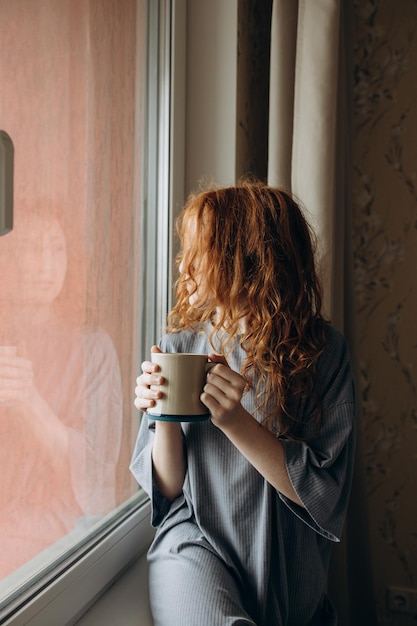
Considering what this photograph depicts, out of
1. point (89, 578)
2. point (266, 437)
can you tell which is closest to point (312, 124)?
point (266, 437)

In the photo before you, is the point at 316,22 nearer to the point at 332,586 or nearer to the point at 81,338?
the point at 81,338

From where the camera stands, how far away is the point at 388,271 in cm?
200

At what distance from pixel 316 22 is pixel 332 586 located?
4.50 ft

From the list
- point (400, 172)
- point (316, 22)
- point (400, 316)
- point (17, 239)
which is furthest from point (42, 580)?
point (400, 172)

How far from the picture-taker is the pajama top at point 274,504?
1.01 meters

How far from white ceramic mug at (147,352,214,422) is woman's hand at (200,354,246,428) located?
0.7 inches

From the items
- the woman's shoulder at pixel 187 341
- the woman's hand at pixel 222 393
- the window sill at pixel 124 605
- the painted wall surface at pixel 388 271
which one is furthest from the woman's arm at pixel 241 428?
the painted wall surface at pixel 388 271

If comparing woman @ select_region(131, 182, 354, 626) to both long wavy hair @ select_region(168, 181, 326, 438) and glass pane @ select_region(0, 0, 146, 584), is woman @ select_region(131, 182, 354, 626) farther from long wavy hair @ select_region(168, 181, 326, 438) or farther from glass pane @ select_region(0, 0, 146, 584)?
glass pane @ select_region(0, 0, 146, 584)

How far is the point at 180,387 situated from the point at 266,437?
0.18 metres

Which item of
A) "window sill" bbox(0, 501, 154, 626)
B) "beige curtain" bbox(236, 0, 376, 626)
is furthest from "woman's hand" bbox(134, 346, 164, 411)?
"beige curtain" bbox(236, 0, 376, 626)

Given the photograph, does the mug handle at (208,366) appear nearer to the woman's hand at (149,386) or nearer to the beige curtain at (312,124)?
the woman's hand at (149,386)

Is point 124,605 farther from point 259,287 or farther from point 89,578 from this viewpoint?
point 259,287

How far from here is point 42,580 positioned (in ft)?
3.00

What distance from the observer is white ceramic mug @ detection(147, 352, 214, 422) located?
2.90ft
